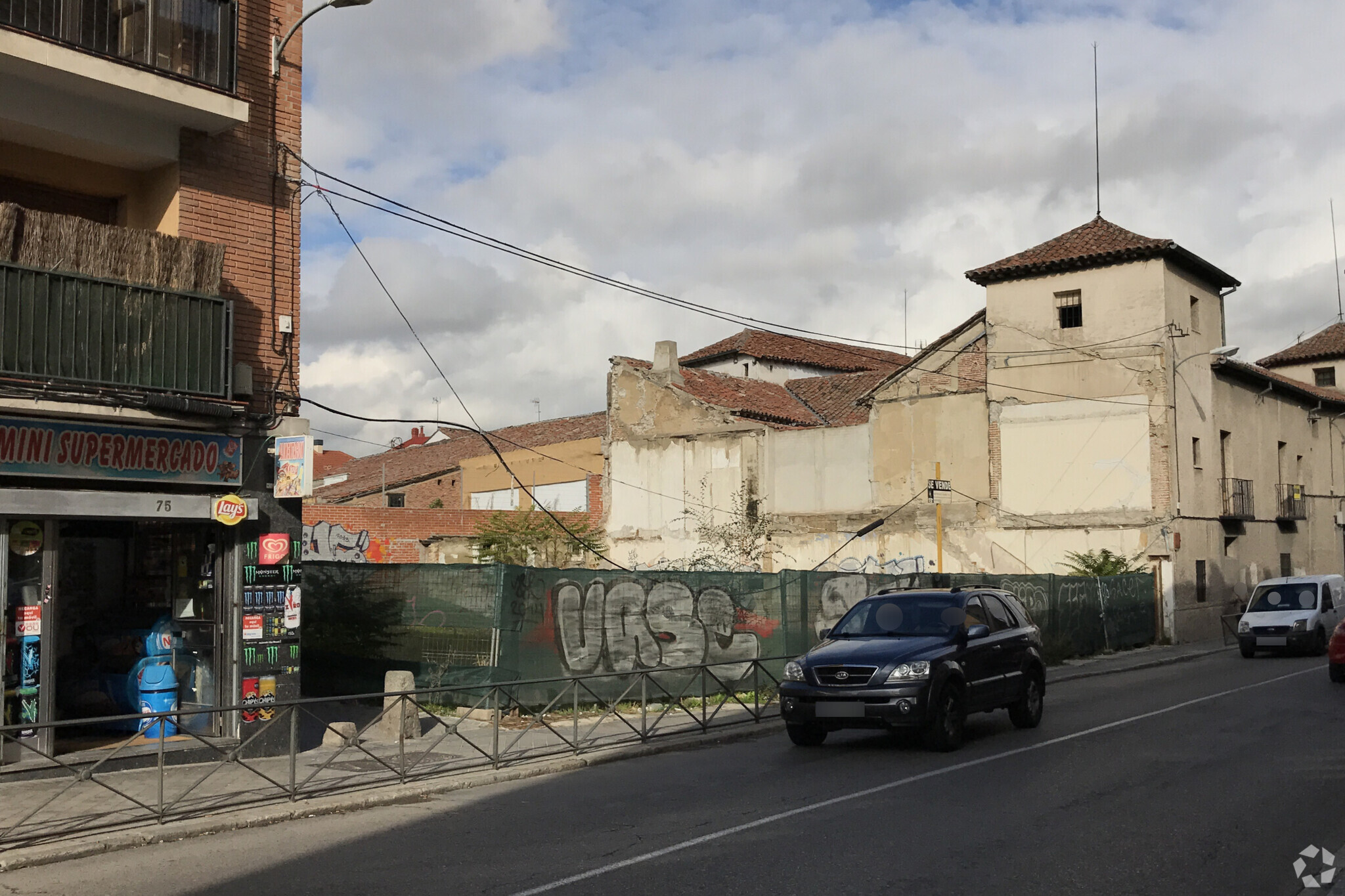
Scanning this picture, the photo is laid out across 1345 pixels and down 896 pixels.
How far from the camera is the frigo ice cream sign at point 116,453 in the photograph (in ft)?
35.8

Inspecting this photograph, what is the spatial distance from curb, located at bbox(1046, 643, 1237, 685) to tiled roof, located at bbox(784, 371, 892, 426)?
41.3 feet

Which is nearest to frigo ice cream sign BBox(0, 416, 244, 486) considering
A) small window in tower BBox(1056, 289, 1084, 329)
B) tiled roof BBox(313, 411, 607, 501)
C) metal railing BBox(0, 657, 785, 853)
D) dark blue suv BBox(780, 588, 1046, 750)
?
metal railing BBox(0, 657, 785, 853)

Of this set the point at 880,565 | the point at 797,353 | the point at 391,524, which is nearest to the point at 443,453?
the point at 391,524

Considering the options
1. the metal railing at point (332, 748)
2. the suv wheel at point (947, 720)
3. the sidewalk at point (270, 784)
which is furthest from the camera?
the suv wheel at point (947, 720)

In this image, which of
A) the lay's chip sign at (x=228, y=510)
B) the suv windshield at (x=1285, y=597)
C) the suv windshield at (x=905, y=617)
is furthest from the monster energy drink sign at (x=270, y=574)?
the suv windshield at (x=1285, y=597)

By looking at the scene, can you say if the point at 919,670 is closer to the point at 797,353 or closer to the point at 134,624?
the point at 134,624

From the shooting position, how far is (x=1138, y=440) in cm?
3138

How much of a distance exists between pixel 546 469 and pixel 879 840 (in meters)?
40.1

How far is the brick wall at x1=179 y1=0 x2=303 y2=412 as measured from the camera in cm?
1267

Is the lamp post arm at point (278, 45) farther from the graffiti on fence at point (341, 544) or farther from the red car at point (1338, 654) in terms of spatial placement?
the graffiti on fence at point (341, 544)

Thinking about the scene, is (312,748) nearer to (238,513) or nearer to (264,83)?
(238,513)

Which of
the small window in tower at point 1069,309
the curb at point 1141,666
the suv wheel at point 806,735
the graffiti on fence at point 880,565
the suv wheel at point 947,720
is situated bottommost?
the curb at point 1141,666

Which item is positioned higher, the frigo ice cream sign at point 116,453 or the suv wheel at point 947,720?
the frigo ice cream sign at point 116,453

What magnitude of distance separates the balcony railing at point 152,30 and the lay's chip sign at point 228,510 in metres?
4.33
